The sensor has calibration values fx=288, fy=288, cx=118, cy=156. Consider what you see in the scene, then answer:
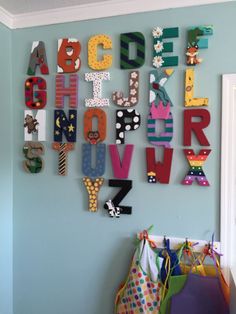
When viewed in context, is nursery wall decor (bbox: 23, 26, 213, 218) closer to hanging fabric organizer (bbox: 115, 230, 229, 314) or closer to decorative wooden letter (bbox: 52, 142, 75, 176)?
decorative wooden letter (bbox: 52, 142, 75, 176)

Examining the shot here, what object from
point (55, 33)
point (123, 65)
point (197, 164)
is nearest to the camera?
point (197, 164)

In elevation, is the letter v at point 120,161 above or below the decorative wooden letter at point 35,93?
below

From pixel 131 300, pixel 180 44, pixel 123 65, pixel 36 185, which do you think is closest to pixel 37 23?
pixel 123 65

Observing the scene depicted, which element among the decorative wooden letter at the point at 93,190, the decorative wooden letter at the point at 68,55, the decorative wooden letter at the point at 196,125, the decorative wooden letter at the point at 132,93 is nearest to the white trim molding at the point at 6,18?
the decorative wooden letter at the point at 68,55

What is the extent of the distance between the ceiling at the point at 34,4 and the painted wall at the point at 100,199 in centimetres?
11

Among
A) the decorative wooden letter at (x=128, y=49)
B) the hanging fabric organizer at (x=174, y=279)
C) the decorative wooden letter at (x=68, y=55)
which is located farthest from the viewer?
the decorative wooden letter at (x=68, y=55)

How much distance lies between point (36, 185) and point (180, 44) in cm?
122

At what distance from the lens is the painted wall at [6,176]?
71.6 inches

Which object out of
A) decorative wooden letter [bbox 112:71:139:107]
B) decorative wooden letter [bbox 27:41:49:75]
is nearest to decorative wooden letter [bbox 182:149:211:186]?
decorative wooden letter [bbox 112:71:139:107]

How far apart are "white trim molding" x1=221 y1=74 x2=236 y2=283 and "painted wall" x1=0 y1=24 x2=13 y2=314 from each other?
131cm

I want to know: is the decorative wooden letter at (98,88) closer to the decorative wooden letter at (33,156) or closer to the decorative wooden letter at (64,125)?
the decorative wooden letter at (64,125)

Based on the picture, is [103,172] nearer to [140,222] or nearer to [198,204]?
[140,222]

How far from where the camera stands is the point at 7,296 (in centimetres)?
189

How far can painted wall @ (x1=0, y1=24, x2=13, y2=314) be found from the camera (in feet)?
5.96
